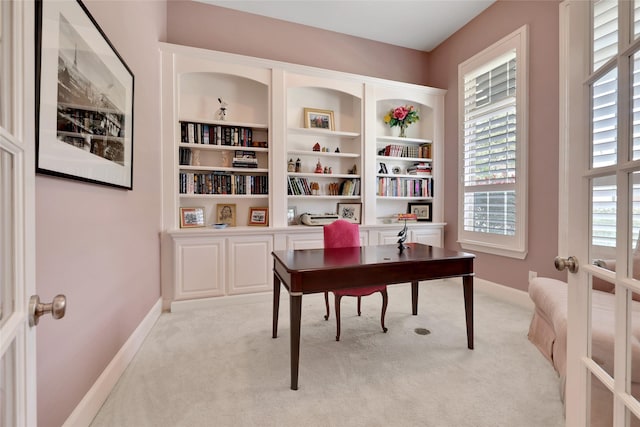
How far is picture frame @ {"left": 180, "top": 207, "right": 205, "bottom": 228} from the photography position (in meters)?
3.09

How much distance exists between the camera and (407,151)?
4.05 meters

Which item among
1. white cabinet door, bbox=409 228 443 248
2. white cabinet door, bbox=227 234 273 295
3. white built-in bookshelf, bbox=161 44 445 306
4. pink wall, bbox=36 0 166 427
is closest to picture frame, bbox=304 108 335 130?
white built-in bookshelf, bbox=161 44 445 306

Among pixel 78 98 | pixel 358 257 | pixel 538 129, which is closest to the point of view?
pixel 78 98

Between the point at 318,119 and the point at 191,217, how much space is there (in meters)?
1.94

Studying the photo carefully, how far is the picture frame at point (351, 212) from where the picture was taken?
3.72m

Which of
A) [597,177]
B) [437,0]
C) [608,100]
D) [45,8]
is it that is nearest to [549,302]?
[597,177]

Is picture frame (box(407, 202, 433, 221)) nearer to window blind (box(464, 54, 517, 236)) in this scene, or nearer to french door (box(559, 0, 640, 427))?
window blind (box(464, 54, 517, 236))

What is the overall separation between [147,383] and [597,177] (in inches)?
90.8

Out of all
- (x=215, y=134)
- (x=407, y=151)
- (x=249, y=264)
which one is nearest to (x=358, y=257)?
(x=249, y=264)

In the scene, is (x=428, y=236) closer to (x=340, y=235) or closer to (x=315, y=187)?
(x=315, y=187)

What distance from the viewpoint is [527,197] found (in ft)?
9.55

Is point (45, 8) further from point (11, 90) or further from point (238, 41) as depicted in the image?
point (238, 41)

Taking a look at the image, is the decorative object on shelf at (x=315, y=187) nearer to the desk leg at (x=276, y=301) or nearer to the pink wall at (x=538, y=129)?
the desk leg at (x=276, y=301)

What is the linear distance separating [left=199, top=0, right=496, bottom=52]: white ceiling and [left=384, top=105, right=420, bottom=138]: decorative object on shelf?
3.27 ft
